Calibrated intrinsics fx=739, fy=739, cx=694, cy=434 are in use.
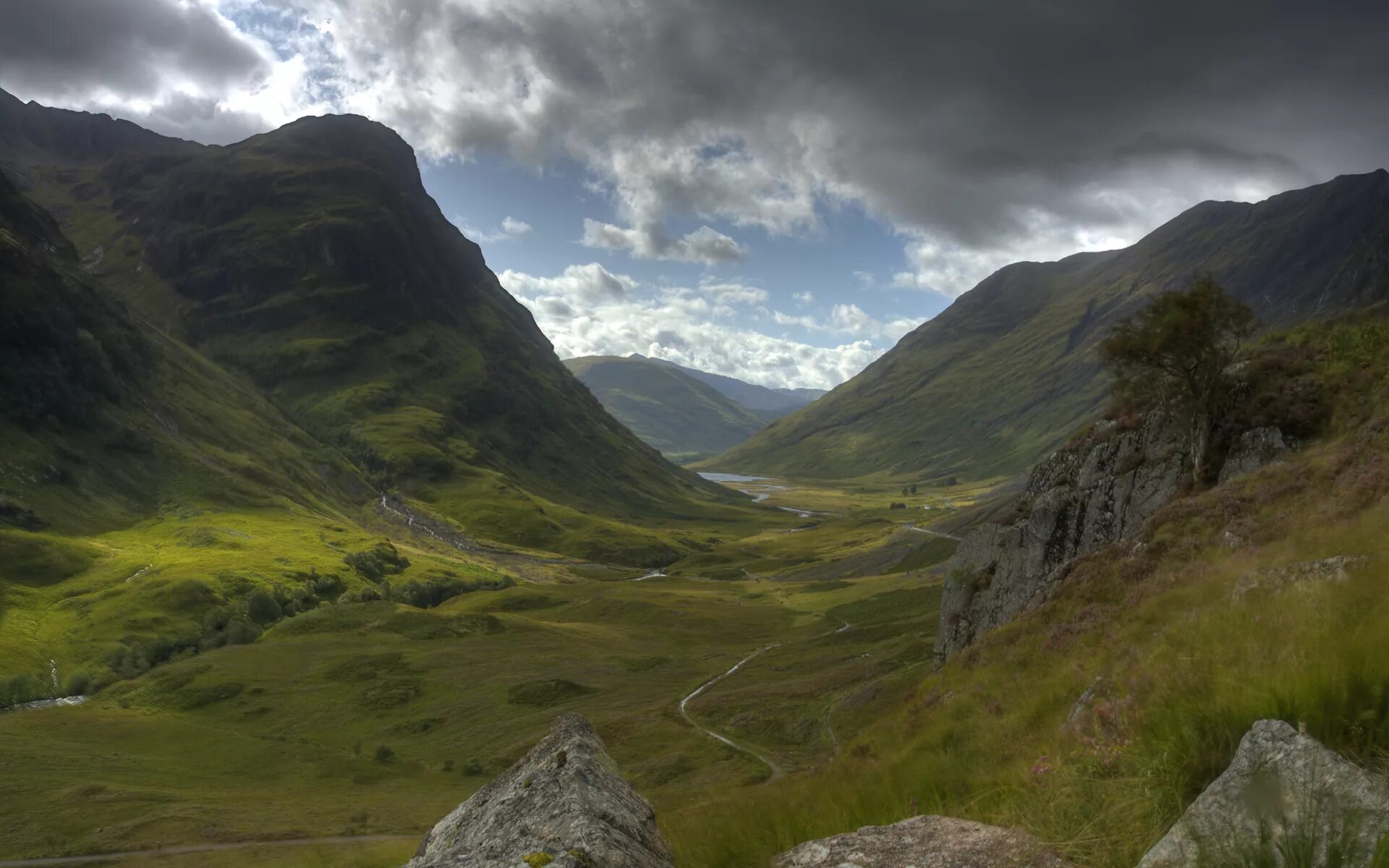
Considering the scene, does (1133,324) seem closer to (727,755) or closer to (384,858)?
(727,755)

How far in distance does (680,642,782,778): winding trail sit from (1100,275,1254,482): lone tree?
28164mm

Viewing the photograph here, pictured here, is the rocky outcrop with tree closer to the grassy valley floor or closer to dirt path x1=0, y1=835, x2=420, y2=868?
the grassy valley floor

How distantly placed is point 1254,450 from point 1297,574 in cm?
2963

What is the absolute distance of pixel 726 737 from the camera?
65625 millimetres

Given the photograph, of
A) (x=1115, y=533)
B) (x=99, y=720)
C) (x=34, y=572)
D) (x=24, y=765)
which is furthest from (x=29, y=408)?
(x=1115, y=533)

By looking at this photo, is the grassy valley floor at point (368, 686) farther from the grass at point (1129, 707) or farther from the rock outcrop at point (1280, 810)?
the rock outcrop at point (1280, 810)

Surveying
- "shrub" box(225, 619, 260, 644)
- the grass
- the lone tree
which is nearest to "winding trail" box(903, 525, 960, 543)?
the lone tree

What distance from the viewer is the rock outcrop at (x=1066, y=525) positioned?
39.4 m

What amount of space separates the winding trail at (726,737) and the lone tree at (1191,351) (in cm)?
2816

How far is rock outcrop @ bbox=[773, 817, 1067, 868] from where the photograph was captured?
615 centimetres

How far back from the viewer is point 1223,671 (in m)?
6.80

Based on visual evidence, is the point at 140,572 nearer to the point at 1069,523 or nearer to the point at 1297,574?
the point at 1069,523

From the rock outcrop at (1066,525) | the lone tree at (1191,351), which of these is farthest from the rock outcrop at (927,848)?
the lone tree at (1191,351)

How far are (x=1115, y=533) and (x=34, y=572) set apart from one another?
186031 millimetres
